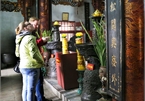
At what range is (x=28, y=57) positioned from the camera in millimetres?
1679

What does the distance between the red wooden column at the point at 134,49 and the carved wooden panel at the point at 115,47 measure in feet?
0.14

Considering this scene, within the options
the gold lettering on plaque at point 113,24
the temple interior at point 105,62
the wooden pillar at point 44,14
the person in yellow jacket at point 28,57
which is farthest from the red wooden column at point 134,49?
the wooden pillar at point 44,14

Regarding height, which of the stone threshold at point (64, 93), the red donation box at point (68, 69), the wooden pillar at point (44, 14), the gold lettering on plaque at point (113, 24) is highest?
the wooden pillar at point (44, 14)

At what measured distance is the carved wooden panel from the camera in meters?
1.15

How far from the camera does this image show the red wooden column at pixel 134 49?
1069mm

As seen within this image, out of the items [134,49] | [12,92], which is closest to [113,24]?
[134,49]

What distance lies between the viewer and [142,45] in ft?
3.52

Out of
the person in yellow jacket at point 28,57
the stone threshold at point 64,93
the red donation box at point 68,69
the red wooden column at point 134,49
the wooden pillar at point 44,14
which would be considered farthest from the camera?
the wooden pillar at point 44,14

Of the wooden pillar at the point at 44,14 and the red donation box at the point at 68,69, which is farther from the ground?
the wooden pillar at the point at 44,14

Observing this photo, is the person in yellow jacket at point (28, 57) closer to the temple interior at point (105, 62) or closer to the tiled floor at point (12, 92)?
the temple interior at point (105, 62)

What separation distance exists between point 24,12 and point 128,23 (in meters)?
5.03

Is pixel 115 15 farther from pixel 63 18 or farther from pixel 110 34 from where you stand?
pixel 63 18

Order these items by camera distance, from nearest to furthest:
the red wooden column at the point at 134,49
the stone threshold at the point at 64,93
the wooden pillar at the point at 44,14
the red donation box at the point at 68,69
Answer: the red wooden column at the point at 134,49
the stone threshold at the point at 64,93
the red donation box at the point at 68,69
the wooden pillar at the point at 44,14

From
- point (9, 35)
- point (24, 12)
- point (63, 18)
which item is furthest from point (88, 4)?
point (9, 35)
